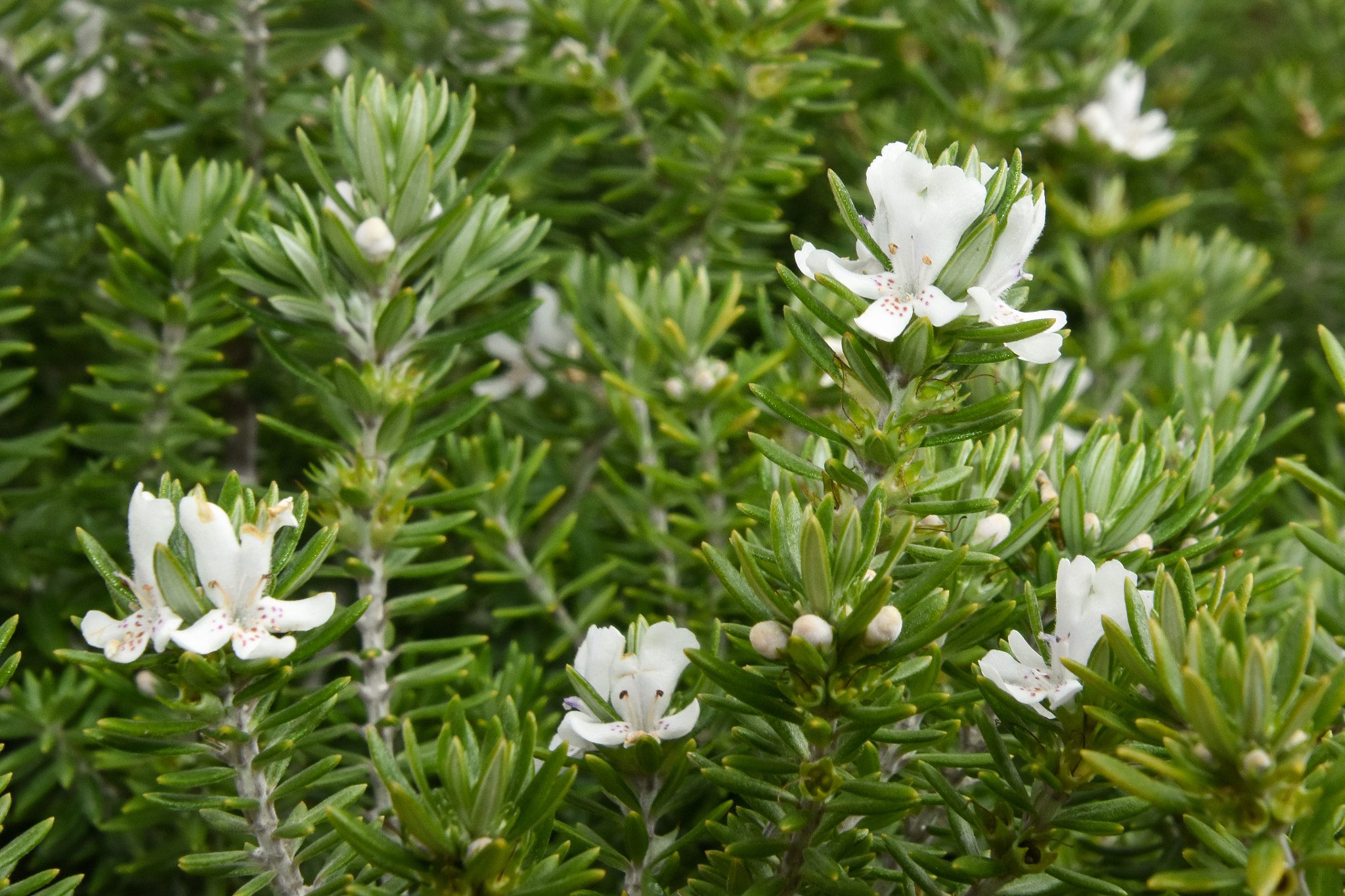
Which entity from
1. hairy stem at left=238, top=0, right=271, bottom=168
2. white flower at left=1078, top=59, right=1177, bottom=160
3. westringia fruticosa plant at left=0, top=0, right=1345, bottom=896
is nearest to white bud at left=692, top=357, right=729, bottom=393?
westringia fruticosa plant at left=0, top=0, right=1345, bottom=896

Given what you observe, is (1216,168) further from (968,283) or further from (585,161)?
(968,283)

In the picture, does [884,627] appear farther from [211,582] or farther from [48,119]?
[48,119]

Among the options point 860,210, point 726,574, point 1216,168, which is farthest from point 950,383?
point 1216,168


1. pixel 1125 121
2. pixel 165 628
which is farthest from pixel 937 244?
pixel 1125 121

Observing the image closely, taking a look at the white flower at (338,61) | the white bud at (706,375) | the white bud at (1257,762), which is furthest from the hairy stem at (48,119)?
the white bud at (1257,762)

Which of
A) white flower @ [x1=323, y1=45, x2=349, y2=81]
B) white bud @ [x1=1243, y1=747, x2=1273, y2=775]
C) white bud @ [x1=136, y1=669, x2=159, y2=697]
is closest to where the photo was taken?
white bud @ [x1=1243, y1=747, x2=1273, y2=775]

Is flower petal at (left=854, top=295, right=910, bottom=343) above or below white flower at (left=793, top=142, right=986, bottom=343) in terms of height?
below

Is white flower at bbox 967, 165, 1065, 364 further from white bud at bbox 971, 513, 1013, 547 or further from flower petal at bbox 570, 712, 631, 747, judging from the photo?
flower petal at bbox 570, 712, 631, 747

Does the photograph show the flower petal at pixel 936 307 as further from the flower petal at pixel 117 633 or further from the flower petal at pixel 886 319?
the flower petal at pixel 117 633
